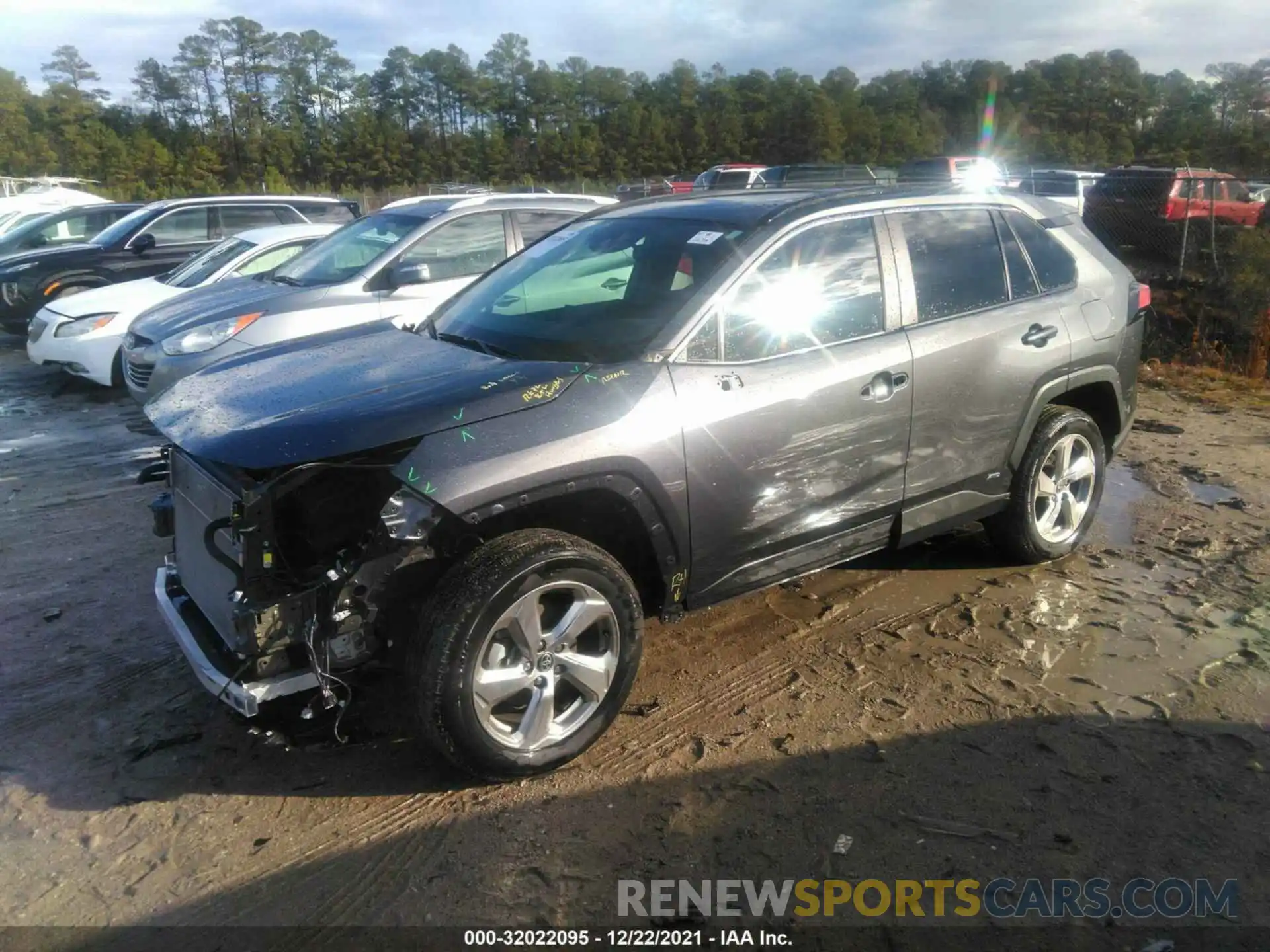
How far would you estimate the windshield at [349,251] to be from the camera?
25.0 ft

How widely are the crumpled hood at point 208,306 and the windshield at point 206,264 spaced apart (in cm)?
121

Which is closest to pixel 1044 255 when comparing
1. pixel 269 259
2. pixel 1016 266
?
pixel 1016 266

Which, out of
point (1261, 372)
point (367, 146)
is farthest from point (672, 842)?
point (367, 146)

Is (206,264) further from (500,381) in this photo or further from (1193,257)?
(1193,257)

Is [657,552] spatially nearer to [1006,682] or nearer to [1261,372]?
[1006,682]

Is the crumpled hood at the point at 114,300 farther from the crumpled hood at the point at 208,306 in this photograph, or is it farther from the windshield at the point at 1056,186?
the windshield at the point at 1056,186

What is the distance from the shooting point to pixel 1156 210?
16.1 m

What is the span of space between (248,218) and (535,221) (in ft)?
20.7

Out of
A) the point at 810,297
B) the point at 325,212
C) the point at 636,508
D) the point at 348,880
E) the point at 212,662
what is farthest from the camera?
the point at 325,212

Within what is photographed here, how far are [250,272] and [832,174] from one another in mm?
5672

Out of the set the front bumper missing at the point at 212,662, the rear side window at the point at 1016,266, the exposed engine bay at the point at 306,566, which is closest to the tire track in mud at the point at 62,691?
the front bumper missing at the point at 212,662

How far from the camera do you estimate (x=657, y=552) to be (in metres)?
3.54

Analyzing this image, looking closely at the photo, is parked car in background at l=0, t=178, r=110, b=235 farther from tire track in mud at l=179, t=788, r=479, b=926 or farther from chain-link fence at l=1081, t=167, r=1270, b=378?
tire track in mud at l=179, t=788, r=479, b=926

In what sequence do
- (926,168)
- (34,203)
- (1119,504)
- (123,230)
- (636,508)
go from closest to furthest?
(636,508) < (1119,504) < (123,230) < (34,203) < (926,168)
